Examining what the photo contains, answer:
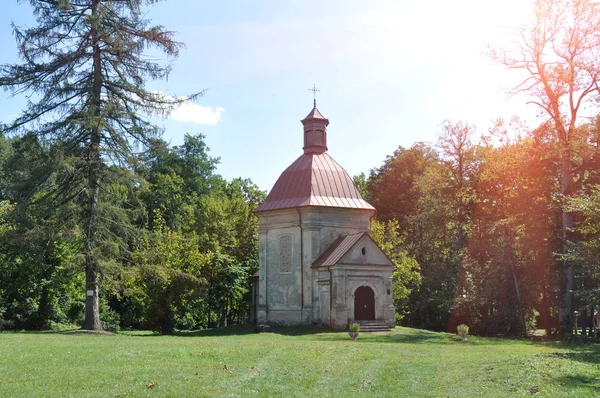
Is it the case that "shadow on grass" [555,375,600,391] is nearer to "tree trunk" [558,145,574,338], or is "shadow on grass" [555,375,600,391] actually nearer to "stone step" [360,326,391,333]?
"tree trunk" [558,145,574,338]

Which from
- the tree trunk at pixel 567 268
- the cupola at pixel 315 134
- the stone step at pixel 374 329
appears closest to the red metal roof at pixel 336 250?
the stone step at pixel 374 329

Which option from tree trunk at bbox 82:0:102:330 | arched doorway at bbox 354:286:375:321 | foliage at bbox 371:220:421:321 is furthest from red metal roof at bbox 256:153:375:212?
tree trunk at bbox 82:0:102:330

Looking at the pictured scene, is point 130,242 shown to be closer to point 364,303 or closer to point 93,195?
point 93,195

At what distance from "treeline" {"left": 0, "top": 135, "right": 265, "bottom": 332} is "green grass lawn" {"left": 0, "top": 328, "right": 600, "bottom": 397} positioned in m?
8.65

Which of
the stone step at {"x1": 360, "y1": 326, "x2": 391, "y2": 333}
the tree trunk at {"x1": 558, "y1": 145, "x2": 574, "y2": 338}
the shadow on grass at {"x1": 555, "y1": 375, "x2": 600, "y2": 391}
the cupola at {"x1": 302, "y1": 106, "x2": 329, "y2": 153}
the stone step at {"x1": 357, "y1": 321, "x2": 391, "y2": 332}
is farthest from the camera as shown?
the cupola at {"x1": 302, "y1": 106, "x2": 329, "y2": 153}

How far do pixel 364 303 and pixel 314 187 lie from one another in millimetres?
6220

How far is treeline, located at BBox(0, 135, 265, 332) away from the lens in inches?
987

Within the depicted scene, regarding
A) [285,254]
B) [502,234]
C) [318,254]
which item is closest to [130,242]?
[285,254]

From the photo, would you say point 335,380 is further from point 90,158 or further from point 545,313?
point 545,313

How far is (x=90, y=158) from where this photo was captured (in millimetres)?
25672

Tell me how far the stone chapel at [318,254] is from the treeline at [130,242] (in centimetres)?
428

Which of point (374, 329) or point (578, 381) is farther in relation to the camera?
point (374, 329)

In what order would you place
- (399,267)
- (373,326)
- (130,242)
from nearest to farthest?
(373,326) → (130,242) → (399,267)

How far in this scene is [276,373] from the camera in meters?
13.1
